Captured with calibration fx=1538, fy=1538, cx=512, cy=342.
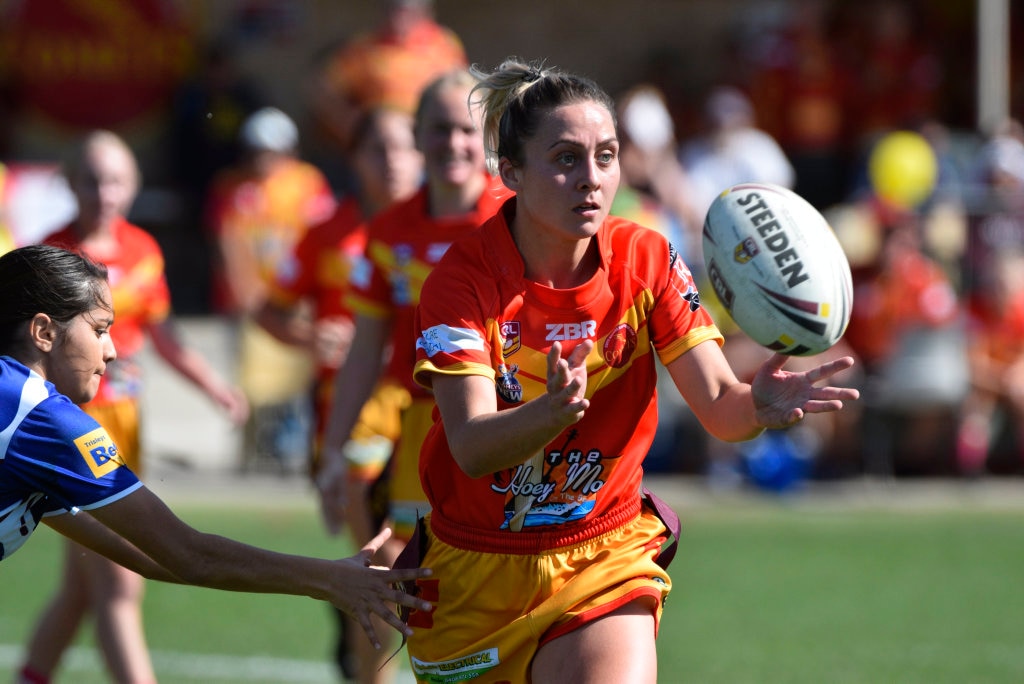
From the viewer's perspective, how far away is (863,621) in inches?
307

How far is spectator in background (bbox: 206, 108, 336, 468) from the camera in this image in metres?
12.3

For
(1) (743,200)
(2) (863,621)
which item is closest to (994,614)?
(2) (863,621)

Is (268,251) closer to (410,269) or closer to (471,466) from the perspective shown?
(410,269)

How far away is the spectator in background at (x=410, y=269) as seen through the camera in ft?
17.1

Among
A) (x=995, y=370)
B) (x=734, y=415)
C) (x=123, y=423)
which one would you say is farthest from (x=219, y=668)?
(x=995, y=370)

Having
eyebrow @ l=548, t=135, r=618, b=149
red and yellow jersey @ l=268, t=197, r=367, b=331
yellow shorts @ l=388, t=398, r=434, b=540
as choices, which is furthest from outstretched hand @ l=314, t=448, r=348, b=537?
eyebrow @ l=548, t=135, r=618, b=149

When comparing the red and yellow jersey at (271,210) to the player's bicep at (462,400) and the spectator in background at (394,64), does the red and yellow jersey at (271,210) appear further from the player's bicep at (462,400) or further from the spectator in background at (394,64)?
the player's bicep at (462,400)

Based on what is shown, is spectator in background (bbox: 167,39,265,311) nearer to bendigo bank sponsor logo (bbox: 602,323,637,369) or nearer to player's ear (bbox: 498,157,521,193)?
player's ear (bbox: 498,157,521,193)

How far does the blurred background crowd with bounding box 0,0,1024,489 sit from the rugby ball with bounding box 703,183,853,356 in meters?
4.73

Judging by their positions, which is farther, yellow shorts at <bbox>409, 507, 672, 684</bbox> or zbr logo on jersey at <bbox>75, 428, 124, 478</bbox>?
yellow shorts at <bbox>409, 507, 672, 684</bbox>

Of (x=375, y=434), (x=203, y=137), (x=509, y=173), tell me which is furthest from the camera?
(x=203, y=137)

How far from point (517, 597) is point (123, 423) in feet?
9.37

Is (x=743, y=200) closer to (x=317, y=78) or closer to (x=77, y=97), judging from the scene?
(x=317, y=78)

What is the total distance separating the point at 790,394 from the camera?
367 centimetres
